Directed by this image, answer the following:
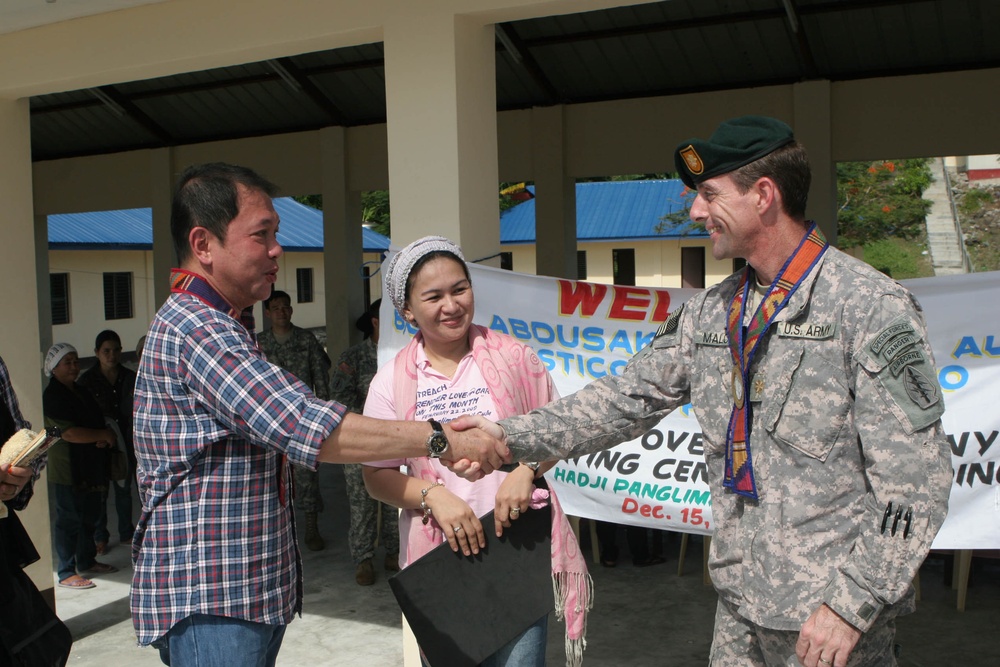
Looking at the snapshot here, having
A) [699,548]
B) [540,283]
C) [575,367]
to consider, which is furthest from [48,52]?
[699,548]

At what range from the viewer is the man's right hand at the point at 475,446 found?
7.70 feet

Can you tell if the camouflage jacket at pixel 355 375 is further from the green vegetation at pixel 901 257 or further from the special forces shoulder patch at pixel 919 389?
the green vegetation at pixel 901 257

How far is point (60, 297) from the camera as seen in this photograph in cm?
2369

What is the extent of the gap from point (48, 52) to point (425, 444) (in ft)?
13.0

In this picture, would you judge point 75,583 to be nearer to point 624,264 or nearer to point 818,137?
point 818,137

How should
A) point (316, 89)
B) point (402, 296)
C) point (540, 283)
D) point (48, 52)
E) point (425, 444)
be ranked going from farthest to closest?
point (316, 89) → point (48, 52) → point (540, 283) → point (402, 296) → point (425, 444)

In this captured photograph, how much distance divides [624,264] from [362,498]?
72.8 ft

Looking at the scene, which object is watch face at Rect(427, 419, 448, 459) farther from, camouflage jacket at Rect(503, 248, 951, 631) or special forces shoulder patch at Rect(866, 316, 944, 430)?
special forces shoulder patch at Rect(866, 316, 944, 430)

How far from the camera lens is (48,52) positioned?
16.4ft

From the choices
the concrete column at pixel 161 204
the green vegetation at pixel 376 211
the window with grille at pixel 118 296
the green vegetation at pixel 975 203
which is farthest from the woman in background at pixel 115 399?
the green vegetation at pixel 975 203

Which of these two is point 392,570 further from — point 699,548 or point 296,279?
point 296,279

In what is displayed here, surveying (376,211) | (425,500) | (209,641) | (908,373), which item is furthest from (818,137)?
(376,211)

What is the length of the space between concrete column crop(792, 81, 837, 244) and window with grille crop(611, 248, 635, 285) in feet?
61.2

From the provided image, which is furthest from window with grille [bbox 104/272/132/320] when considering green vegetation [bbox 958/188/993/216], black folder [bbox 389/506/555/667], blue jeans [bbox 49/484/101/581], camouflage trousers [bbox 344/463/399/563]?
green vegetation [bbox 958/188/993/216]
